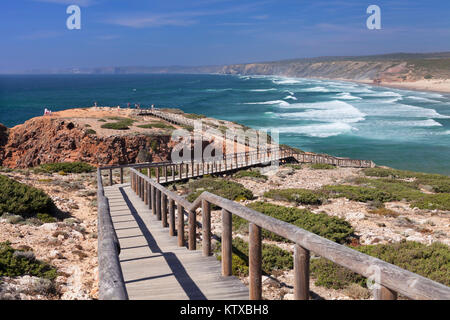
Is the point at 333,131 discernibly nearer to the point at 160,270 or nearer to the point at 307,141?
the point at 307,141

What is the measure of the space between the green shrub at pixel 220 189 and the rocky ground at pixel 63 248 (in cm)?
387

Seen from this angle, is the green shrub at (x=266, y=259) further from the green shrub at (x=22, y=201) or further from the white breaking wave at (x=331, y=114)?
the white breaking wave at (x=331, y=114)

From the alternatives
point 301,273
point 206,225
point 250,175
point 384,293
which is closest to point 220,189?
point 250,175

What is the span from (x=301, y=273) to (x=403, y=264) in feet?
14.8

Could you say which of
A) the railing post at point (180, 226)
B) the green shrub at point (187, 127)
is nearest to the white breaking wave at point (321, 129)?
the green shrub at point (187, 127)

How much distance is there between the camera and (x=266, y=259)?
6.97m

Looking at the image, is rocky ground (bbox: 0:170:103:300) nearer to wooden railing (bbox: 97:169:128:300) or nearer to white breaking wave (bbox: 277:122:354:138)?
wooden railing (bbox: 97:169:128:300)

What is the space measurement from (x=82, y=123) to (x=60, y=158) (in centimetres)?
360

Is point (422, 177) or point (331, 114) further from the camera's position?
point (331, 114)

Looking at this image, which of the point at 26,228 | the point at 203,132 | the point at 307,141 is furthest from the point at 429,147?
the point at 26,228

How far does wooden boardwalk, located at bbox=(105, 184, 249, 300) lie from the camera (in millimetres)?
4297

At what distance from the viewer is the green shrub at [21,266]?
6.19m

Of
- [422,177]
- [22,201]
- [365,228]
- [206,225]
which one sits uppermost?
[206,225]

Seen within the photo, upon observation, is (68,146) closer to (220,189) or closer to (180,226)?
(220,189)
